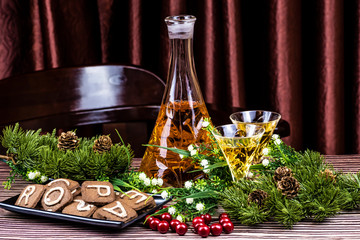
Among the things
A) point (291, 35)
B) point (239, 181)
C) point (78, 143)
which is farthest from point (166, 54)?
point (239, 181)

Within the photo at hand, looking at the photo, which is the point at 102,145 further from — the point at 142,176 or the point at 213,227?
the point at 213,227

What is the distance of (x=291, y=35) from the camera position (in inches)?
70.2

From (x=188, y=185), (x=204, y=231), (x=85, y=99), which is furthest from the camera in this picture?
(x=85, y=99)

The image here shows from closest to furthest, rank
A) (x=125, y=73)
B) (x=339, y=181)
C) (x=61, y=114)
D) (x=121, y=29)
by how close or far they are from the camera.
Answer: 1. (x=339, y=181)
2. (x=61, y=114)
3. (x=125, y=73)
4. (x=121, y=29)

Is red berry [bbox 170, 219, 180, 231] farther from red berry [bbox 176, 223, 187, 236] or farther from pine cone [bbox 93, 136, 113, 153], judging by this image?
pine cone [bbox 93, 136, 113, 153]

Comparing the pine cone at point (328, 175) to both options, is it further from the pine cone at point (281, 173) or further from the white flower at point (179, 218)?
the white flower at point (179, 218)

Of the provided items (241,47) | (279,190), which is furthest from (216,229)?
(241,47)

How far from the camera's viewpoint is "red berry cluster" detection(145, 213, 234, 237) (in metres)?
0.70

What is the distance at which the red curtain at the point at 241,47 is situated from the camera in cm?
178

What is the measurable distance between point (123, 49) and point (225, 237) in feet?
4.43

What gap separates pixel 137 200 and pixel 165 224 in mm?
64

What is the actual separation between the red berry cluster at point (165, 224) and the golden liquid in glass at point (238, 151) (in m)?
0.13

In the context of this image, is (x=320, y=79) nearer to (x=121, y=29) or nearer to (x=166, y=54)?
(x=166, y=54)

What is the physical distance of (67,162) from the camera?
878 mm
